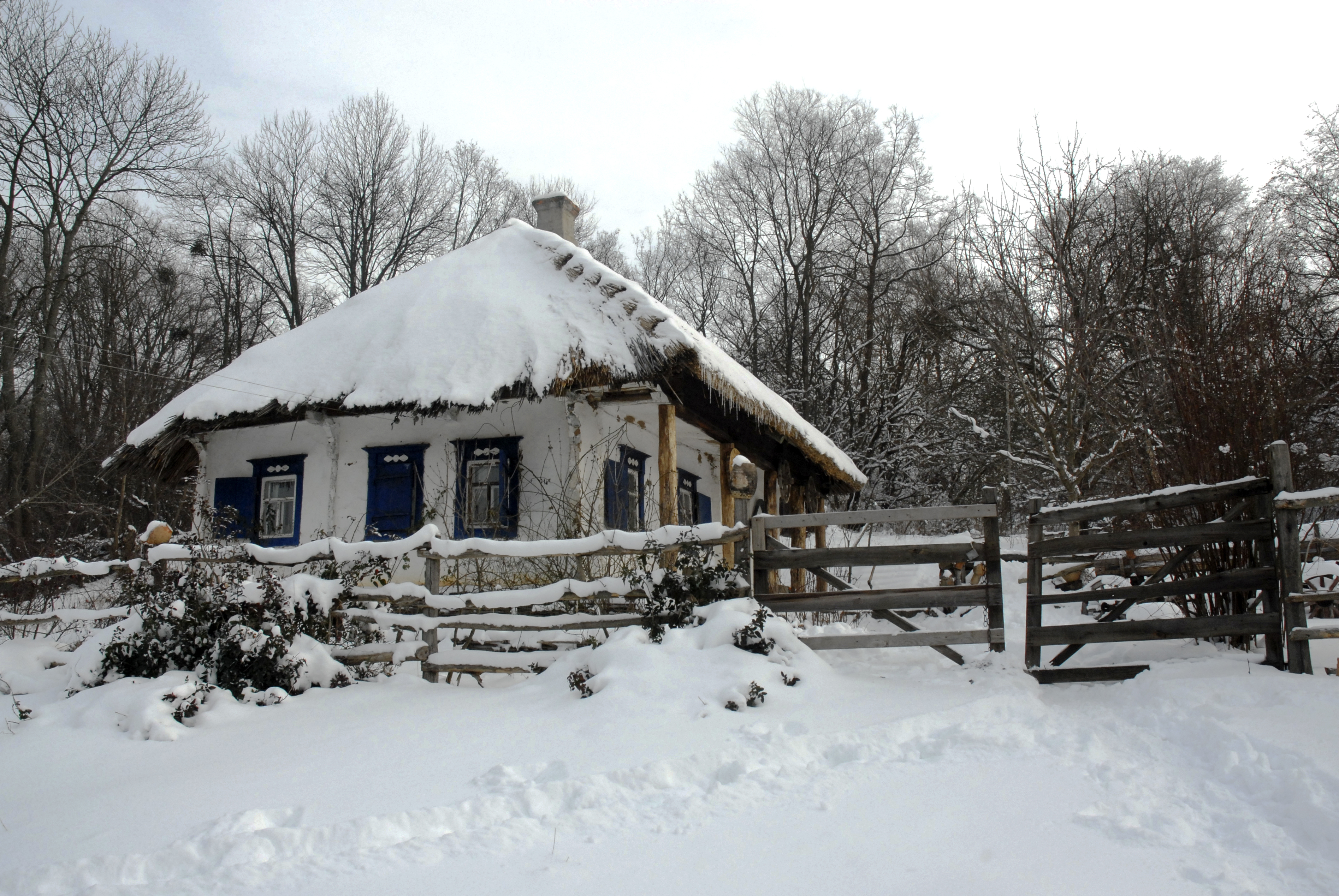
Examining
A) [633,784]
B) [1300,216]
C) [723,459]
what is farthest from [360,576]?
[1300,216]

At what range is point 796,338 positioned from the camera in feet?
81.1

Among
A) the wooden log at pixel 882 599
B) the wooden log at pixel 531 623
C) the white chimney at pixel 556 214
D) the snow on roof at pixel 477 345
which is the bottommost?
the wooden log at pixel 531 623

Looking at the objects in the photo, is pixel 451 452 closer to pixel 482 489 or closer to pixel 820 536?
pixel 482 489

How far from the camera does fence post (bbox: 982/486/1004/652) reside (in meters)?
6.06

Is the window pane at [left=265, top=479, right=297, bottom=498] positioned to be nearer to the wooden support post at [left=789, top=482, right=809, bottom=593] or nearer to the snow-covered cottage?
the snow-covered cottage

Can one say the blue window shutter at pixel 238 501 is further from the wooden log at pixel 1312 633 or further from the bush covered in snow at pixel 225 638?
the wooden log at pixel 1312 633

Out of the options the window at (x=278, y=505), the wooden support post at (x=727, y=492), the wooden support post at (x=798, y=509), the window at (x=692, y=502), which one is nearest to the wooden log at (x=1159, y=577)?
the wooden support post at (x=727, y=492)

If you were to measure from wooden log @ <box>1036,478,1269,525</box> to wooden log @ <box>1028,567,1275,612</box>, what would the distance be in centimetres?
49

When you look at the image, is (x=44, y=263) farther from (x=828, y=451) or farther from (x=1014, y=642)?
(x=1014, y=642)

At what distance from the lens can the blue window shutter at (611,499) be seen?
10.6m

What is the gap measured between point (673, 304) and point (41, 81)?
662 inches

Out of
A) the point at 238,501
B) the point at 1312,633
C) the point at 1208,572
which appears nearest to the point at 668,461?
the point at 1208,572

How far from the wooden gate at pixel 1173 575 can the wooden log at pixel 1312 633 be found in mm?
122

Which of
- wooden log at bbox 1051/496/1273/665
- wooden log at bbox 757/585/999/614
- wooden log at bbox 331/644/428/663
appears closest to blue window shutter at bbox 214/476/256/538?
wooden log at bbox 331/644/428/663
